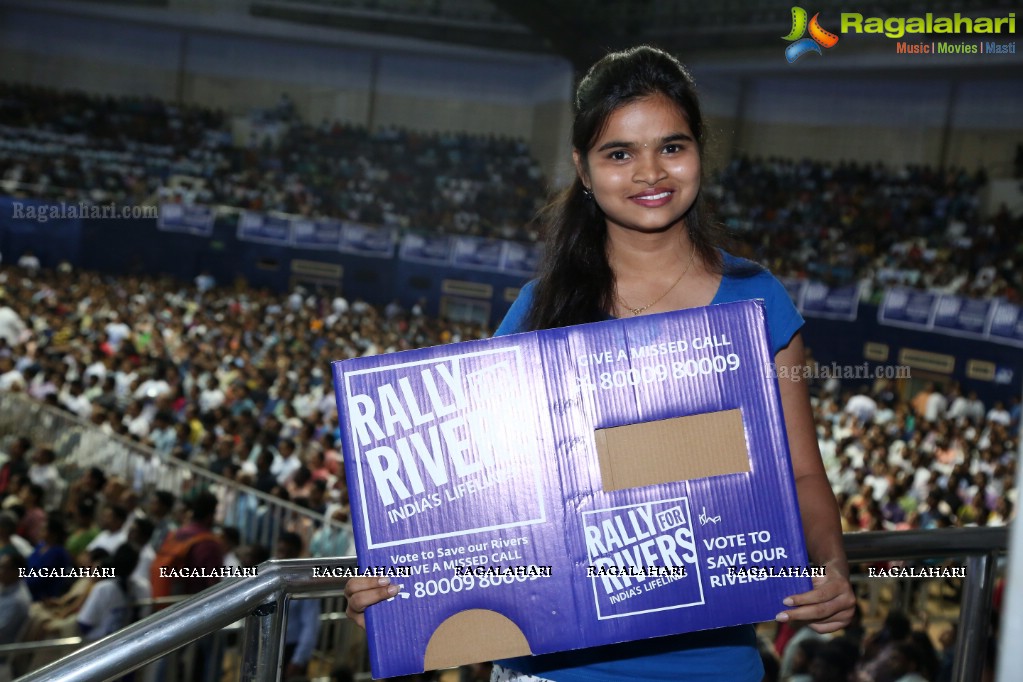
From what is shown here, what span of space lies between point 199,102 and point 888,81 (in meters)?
16.1

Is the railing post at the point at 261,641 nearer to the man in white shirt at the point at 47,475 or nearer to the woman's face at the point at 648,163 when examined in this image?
the woman's face at the point at 648,163

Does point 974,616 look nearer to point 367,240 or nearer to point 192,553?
point 192,553

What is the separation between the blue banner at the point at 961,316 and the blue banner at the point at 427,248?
9127mm

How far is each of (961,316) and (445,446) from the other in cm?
1456

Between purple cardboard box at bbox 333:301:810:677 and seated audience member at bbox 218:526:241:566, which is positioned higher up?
purple cardboard box at bbox 333:301:810:677

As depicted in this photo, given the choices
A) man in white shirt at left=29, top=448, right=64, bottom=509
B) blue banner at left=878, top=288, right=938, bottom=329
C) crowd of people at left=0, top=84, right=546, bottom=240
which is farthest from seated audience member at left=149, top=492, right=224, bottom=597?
crowd of people at left=0, top=84, right=546, bottom=240

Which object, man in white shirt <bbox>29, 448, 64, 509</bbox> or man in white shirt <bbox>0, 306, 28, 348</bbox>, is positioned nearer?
man in white shirt <bbox>29, 448, 64, 509</bbox>

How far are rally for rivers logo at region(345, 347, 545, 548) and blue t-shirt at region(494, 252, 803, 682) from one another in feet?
0.62

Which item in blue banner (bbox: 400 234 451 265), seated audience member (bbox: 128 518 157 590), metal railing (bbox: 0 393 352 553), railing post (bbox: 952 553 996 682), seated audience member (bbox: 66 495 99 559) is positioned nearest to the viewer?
railing post (bbox: 952 553 996 682)

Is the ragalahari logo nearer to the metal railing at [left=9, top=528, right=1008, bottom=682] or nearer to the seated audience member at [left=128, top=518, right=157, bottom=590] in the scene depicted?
the seated audience member at [left=128, top=518, right=157, bottom=590]

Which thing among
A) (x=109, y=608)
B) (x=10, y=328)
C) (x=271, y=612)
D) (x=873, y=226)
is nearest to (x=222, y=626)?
(x=271, y=612)

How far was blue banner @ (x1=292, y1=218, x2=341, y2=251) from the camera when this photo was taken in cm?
2056

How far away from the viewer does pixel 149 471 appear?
6.96 m

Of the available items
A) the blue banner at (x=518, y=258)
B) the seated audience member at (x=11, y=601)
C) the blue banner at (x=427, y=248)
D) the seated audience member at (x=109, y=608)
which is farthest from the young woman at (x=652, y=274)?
the blue banner at (x=427, y=248)
